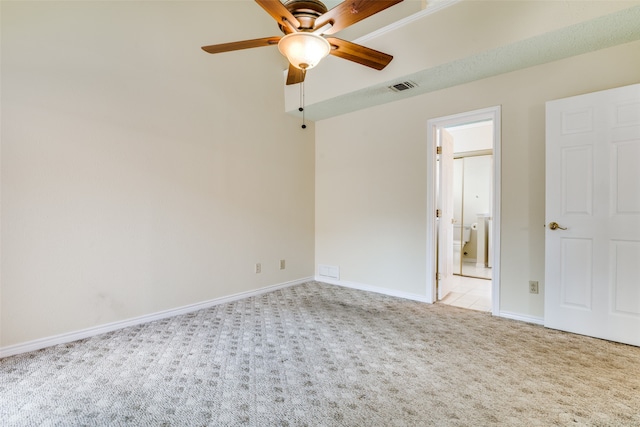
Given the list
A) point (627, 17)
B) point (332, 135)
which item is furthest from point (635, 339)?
point (332, 135)

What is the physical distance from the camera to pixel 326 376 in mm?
1896

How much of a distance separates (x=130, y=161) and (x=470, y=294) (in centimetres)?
415

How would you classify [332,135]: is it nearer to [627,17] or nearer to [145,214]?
[145,214]

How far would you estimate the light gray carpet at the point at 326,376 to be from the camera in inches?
60.5

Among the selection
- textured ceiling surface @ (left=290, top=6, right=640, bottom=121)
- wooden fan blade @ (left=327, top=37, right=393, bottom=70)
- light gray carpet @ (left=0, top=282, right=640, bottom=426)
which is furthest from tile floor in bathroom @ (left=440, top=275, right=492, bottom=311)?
wooden fan blade @ (left=327, top=37, right=393, bottom=70)

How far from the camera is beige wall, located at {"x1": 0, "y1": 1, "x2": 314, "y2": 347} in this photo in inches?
87.7

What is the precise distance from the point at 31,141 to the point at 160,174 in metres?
0.93

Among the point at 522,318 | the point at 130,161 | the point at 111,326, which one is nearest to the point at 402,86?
the point at 522,318

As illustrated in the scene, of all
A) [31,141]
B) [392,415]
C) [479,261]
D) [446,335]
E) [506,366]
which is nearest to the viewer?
[392,415]

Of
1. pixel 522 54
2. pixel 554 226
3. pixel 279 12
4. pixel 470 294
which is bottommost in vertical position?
pixel 470 294

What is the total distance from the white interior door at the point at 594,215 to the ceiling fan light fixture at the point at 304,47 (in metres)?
2.22

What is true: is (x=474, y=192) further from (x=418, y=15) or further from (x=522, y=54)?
(x=418, y=15)

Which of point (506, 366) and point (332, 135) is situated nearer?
point (506, 366)

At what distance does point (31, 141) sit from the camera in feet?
7.34
